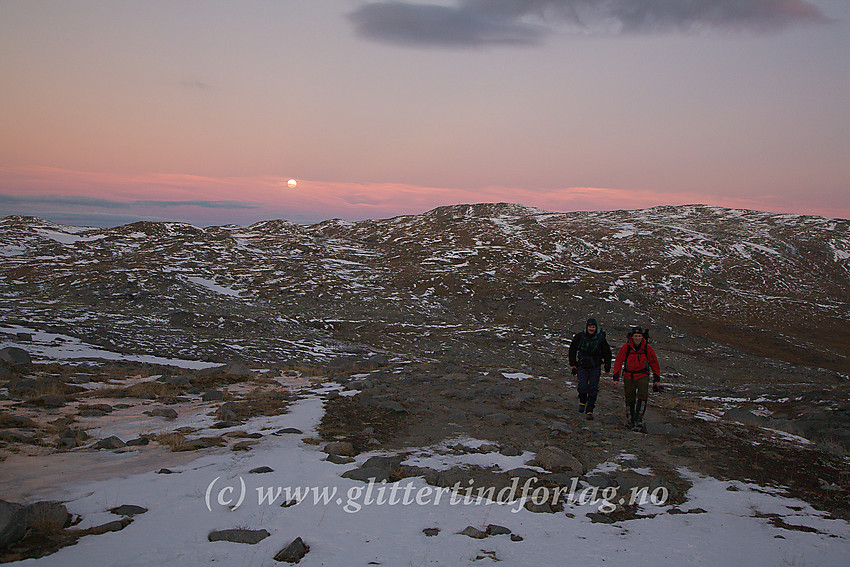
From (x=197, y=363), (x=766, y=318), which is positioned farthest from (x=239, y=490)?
(x=766, y=318)

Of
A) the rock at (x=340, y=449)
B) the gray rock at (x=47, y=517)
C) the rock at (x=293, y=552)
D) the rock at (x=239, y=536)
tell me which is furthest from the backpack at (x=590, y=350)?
the gray rock at (x=47, y=517)

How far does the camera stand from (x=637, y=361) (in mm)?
12680

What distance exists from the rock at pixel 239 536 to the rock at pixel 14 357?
51.4 feet

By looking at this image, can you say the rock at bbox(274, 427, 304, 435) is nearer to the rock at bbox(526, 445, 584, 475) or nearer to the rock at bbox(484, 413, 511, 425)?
the rock at bbox(484, 413, 511, 425)

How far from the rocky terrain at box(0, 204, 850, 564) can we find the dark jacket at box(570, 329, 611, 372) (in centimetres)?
160

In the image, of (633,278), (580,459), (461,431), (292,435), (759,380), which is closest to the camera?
(580,459)

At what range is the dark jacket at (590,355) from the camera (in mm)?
13445

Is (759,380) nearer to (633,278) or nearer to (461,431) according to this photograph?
(461,431)

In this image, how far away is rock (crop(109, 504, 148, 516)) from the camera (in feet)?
21.4

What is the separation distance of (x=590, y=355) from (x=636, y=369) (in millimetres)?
1295

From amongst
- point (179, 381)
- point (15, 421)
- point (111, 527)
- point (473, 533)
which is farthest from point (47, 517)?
point (179, 381)

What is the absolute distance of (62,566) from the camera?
5164mm

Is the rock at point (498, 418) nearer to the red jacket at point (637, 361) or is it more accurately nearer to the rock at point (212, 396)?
the red jacket at point (637, 361)

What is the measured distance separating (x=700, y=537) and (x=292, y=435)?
801cm
